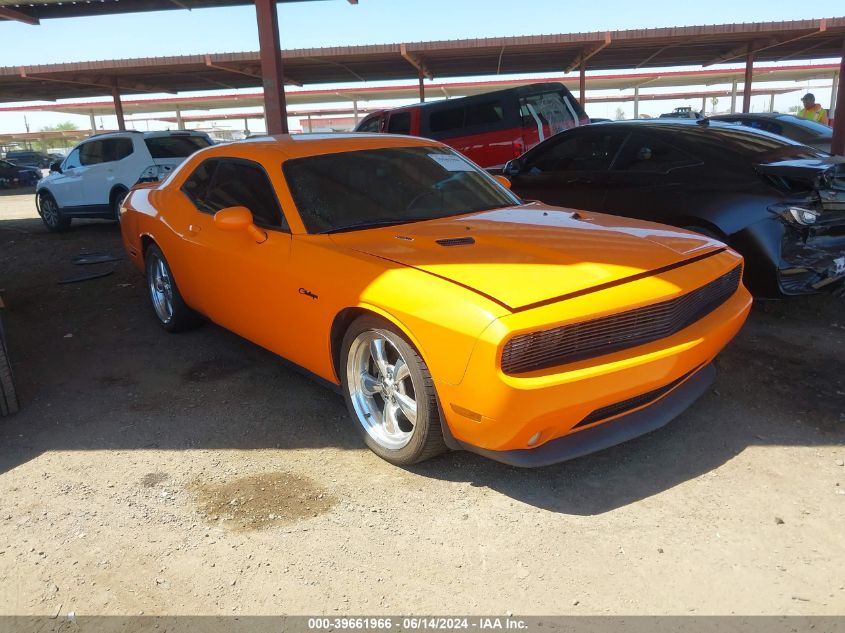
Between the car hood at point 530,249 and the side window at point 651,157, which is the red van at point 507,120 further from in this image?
the car hood at point 530,249

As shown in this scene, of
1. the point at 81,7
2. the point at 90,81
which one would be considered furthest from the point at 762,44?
the point at 90,81

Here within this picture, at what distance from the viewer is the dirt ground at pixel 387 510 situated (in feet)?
7.34

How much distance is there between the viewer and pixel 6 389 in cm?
372

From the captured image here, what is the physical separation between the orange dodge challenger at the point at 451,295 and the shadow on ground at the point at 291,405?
28 centimetres

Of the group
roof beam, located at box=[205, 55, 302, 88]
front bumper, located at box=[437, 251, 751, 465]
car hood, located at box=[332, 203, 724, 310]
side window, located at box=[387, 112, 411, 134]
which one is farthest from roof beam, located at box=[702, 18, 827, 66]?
front bumper, located at box=[437, 251, 751, 465]

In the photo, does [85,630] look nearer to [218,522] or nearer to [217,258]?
[218,522]

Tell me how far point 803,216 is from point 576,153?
7.36 ft

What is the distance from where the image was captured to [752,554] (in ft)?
7.73

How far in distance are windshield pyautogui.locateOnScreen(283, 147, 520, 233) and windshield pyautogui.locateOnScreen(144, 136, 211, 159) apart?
7.45 metres

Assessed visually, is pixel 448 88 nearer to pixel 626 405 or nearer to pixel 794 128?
pixel 794 128

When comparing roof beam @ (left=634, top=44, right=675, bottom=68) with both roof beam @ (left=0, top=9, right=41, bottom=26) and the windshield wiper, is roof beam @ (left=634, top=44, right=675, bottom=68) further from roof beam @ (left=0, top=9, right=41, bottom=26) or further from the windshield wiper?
the windshield wiper

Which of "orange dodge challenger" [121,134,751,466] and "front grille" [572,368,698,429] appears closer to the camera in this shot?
"orange dodge challenger" [121,134,751,466]

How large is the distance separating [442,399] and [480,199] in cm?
183

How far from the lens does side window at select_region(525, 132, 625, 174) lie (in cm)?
575
